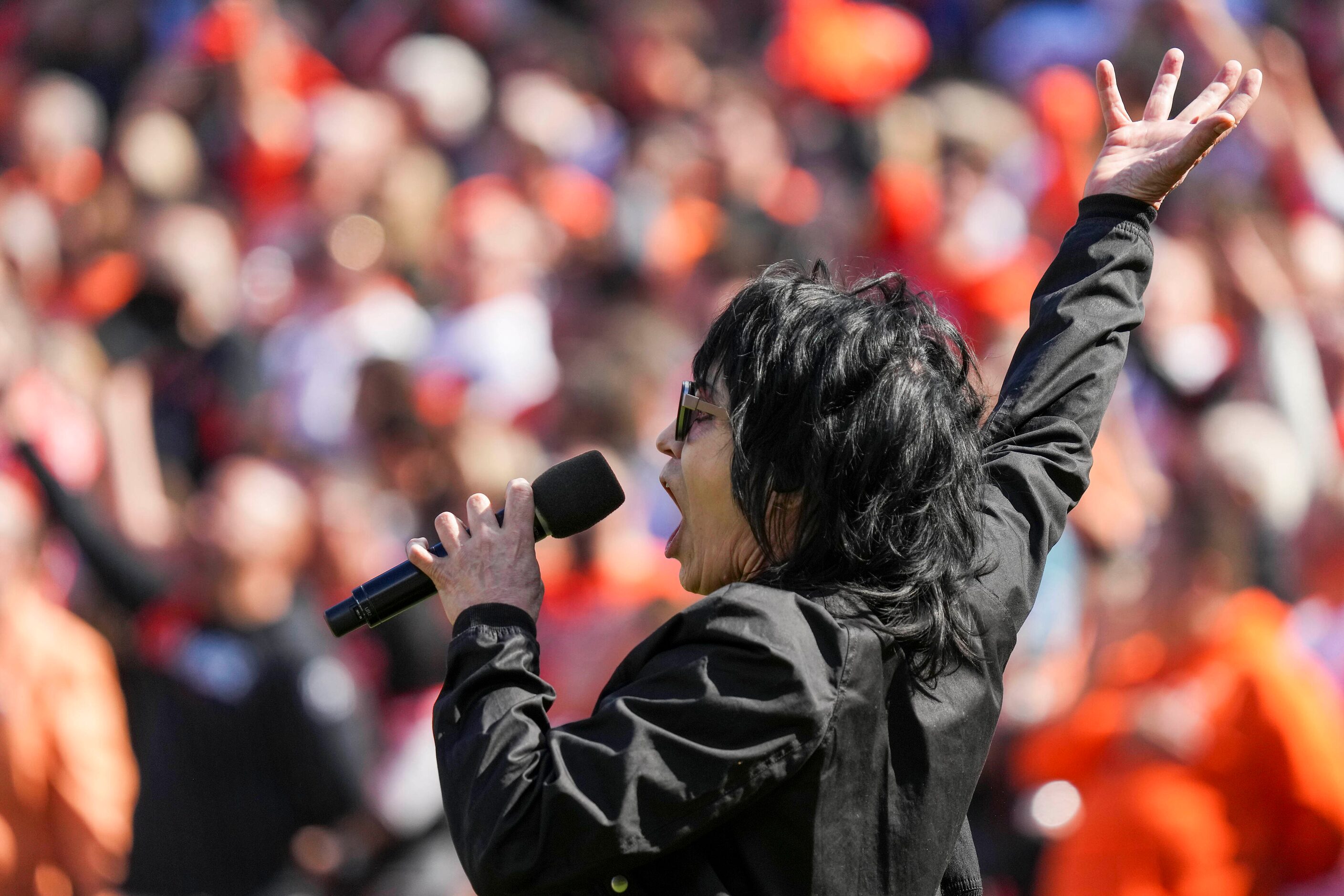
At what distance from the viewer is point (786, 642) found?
130cm

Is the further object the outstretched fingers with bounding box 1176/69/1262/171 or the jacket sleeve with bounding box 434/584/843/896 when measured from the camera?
the outstretched fingers with bounding box 1176/69/1262/171

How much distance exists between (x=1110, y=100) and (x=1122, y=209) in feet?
0.63

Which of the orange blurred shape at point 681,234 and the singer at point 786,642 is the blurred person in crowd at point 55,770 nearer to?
the orange blurred shape at point 681,234

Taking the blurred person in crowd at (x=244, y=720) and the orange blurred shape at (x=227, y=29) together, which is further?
the orange blurred shape at (x=227, y=29)

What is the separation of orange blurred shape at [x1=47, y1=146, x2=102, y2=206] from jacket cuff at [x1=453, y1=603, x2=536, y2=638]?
5197mm

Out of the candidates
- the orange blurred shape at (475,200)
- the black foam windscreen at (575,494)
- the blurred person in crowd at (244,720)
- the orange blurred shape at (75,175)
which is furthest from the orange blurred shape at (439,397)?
the black foam windscreen at (575,494)

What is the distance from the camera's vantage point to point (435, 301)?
17.1 ft

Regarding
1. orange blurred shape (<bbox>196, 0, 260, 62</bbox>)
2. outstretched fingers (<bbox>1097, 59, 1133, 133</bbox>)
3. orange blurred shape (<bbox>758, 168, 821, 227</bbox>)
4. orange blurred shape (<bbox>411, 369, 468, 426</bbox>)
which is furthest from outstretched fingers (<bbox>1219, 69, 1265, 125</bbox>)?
orange blurred shape (<bbox>196, 0, 260, 62</bbox>)

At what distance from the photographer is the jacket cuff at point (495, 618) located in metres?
1.41

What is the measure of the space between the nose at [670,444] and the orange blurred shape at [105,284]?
4.06 m

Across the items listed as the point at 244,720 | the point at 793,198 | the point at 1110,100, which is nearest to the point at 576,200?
the point at 793,198

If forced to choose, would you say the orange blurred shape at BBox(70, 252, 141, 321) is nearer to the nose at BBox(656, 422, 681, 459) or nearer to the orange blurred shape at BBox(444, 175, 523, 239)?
the orange blurred shape at BBox(444, 175, 523, 239)

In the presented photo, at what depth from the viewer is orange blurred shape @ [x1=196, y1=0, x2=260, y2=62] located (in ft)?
20.1

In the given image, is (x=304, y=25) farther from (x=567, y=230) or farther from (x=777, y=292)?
(x=777, y=292)
